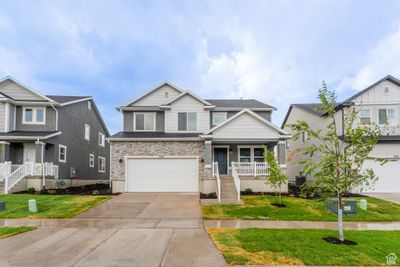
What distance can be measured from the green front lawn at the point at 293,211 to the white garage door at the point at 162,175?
5.02 m

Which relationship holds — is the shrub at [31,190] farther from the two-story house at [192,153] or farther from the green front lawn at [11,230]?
the green front lawn at [11,230]

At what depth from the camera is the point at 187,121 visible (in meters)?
19.6

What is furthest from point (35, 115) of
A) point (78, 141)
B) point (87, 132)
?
point (87, 132)

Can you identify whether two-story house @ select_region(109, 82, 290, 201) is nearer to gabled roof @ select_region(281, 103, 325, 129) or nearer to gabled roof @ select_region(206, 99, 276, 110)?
gabled roof @ select_region(206, 99, 276, 110)

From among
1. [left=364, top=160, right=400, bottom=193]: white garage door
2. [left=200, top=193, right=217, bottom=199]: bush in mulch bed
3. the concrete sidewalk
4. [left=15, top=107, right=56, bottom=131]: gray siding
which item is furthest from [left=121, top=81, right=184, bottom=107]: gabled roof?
[left=364, top=160, right=400, bottom=193]: white garage door

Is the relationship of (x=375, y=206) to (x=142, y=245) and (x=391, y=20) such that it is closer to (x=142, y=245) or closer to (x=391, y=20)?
(x=391, y=20)

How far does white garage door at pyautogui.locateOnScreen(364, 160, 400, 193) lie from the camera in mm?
17766

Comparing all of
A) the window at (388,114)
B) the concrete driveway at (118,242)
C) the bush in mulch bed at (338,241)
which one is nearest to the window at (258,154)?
the window at (388,114)

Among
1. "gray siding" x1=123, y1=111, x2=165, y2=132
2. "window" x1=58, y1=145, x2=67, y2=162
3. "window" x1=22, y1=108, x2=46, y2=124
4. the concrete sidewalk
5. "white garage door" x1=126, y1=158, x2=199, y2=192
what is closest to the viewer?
the concrete sidewalk

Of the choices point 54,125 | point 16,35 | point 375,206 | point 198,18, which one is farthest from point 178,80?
point 375,206

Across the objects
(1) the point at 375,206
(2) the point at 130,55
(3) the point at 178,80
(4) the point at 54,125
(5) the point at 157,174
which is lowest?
(1) the point at 375,206

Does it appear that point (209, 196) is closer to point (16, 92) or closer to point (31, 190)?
point (31, 190)

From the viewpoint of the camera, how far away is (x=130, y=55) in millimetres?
20516

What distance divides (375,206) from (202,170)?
9753 millimetres
